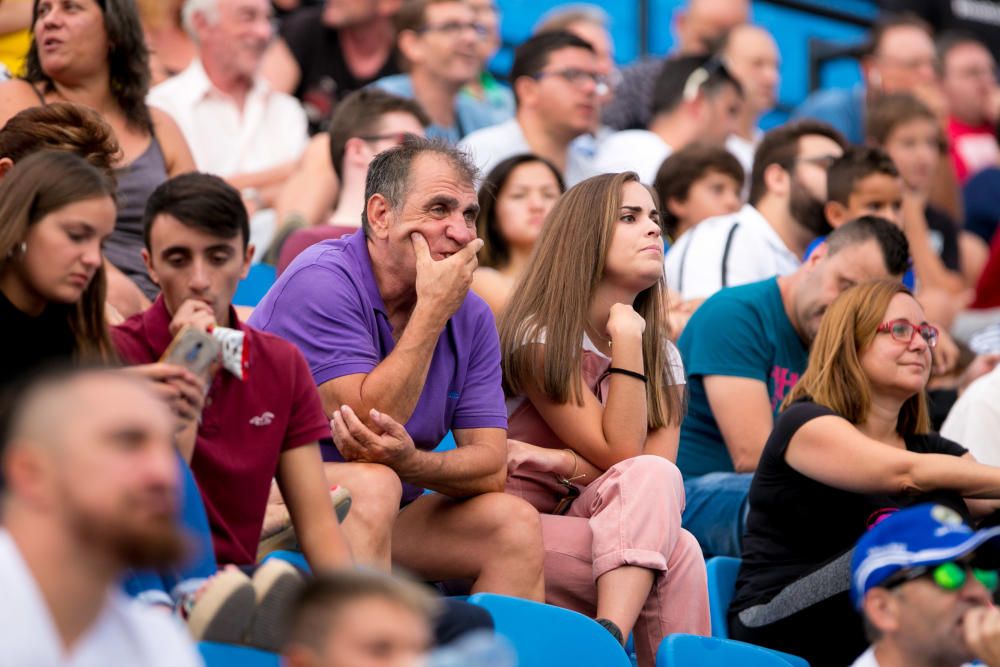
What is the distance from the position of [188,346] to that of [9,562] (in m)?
1.13

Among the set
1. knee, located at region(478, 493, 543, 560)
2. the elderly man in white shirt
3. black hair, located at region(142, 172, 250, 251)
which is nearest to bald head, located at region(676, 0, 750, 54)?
the elderly man in white shirt

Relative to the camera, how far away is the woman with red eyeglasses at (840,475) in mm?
3992

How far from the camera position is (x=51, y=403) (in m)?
1.94

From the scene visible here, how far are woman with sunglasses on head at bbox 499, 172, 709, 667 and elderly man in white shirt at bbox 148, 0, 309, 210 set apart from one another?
88.0 inches

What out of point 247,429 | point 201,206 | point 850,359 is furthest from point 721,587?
point 201,206

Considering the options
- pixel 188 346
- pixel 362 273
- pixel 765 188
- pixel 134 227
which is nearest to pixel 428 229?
pixel 362 273

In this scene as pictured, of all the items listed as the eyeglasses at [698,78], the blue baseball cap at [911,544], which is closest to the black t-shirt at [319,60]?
the eyeglasses at [698,78]

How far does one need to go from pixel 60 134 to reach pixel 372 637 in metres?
2.24

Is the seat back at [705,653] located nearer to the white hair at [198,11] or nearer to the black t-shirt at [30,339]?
the black t-shirt at [30,339]

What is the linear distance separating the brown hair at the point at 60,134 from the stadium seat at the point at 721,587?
1868mm

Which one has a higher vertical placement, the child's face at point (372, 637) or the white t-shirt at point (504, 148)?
the child's face at point (372, 637)

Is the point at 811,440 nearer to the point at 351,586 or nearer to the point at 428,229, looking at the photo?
the point at 428,229

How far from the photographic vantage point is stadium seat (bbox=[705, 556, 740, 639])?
4.20 metres

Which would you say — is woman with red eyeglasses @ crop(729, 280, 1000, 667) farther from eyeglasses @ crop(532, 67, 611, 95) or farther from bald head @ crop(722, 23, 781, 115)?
bald head @ crop(722, 23, 781, 115)
